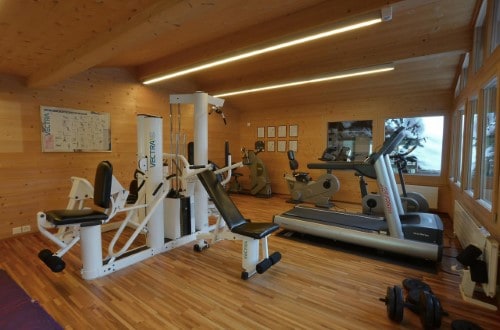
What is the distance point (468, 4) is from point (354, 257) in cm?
323

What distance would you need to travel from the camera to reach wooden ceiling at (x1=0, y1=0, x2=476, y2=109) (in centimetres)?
215

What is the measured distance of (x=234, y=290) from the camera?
238cm

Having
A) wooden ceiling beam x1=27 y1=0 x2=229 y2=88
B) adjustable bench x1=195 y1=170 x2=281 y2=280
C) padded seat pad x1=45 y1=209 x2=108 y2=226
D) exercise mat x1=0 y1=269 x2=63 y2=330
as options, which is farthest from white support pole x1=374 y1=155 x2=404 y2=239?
exercise mat x1=0 y1=269 x2=63 y2=330

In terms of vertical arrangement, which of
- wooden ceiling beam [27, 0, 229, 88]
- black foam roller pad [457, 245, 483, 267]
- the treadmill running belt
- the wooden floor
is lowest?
the wooden floor

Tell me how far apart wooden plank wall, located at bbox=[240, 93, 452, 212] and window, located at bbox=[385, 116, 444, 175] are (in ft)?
0.35

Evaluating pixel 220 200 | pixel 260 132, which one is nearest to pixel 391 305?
pixel 220 200

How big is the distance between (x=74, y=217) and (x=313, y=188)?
4575 millimetres

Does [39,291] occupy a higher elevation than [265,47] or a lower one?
lower

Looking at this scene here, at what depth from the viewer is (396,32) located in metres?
3.56

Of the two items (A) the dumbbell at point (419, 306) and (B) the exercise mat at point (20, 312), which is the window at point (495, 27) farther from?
(B) the exercise mat at point (20, 312)

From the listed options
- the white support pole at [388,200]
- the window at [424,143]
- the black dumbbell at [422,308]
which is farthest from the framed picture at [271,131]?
the black dumbbell at [422,308]

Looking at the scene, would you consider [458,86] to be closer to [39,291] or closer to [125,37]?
[125,37]

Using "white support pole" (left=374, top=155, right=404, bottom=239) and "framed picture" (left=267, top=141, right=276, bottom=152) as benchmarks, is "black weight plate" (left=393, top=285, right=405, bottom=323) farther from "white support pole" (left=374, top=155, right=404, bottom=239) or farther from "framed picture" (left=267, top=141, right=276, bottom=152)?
"framed picture" (left=267, top=141, right=276, bottom=152)

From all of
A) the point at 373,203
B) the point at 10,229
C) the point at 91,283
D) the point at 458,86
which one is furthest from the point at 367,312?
the point at 10,229
